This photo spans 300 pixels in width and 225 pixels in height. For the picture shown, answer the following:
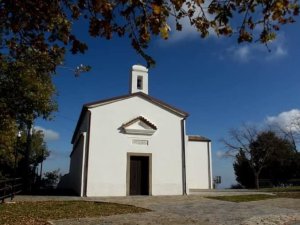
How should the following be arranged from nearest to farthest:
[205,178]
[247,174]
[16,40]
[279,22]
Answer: [279,22]
[16,40]
[205,178]
[247,174]

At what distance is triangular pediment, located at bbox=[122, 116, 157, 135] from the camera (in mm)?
22391

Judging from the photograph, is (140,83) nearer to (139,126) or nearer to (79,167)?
(139,126)

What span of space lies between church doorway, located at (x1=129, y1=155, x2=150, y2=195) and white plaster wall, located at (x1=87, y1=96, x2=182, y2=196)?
451 mm

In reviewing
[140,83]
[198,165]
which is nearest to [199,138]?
[198,165]

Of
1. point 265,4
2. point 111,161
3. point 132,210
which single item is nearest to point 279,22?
point 265,4

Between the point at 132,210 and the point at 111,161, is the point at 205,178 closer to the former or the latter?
the point at 111,161

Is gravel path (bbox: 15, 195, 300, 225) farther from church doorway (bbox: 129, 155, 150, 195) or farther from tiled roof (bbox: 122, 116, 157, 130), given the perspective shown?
tiled roof (bbox: 122, 116, 157, 130)

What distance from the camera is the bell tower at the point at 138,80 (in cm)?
2469

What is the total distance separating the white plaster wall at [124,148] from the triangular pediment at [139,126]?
0.28m

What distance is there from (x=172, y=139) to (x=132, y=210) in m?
9.94

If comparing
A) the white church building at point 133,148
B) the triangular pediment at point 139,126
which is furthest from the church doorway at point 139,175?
the triangular pediment at point 139,126

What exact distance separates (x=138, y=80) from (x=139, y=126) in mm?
3922

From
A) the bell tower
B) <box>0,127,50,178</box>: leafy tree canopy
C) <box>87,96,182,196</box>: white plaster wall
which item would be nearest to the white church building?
<box>87,96,182,196</box>: white plaster wall

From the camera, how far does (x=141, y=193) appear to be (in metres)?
22.3
